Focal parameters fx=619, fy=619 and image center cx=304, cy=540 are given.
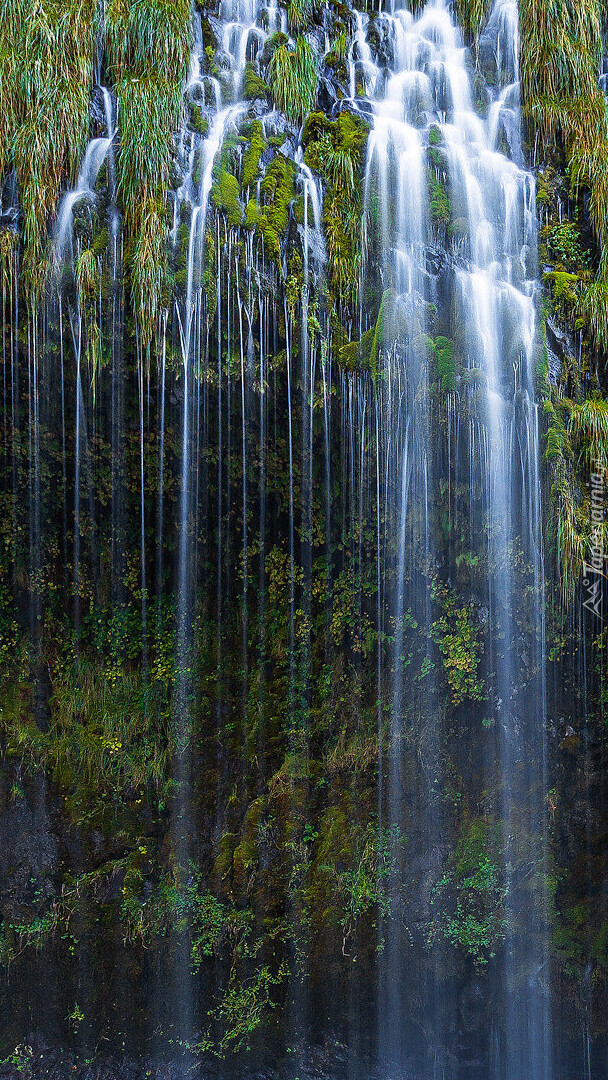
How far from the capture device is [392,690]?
18.2 ft

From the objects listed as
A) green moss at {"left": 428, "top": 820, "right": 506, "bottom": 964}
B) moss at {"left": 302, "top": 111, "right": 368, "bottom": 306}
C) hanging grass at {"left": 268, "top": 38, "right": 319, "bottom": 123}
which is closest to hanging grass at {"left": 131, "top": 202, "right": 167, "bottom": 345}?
moss at {"left": 302, "top": 111, "right": 368, "bottom": 306}

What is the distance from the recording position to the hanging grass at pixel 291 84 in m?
5.38

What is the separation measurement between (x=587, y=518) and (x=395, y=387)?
1939 mm

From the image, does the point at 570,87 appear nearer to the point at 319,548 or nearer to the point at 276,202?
the point at 276,202

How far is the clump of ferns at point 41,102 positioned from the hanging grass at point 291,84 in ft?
5.12

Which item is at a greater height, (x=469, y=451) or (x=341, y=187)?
(x=341, y=187)

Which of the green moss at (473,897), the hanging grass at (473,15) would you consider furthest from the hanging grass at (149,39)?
the green moss at (473,897)

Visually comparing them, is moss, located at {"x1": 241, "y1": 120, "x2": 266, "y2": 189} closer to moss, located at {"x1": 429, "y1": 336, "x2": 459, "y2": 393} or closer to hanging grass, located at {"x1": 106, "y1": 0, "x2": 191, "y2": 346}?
hanging grass, located at {"x1": 106, "y1": 0, "x2": 191, "y2": 346}

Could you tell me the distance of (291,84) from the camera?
5395mm

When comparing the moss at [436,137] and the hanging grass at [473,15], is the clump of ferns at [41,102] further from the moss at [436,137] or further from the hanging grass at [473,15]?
the hanging grass at [473,15]

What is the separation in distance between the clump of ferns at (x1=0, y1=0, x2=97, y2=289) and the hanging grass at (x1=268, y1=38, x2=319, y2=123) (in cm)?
156

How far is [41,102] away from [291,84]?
2093mm

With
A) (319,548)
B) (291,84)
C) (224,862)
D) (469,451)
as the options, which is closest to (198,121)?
(291,84)

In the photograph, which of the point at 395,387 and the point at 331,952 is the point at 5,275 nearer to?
the point at 395,387
